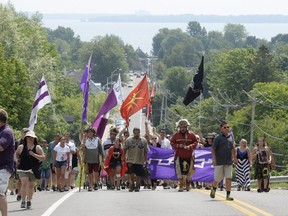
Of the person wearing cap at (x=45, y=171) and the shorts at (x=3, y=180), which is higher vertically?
the person wearing cap at (x=45, y=171)

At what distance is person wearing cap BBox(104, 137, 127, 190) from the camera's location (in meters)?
29.3

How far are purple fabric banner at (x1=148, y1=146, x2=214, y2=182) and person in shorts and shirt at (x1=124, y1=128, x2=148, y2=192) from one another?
2.90 m

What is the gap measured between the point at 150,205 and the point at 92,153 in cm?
723

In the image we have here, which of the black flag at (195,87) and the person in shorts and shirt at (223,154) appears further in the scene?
the black flag at (195,87)

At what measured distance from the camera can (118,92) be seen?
122 feet

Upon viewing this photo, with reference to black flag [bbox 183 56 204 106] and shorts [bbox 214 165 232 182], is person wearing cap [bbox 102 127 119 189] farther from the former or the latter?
shorts [bbox 214 165 232 182]

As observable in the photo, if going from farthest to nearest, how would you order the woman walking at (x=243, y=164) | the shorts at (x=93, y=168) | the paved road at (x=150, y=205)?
the woman walking at (x=243, y=164), the shorts at (x=93, y=168), the paved road at (x=150, y=205)

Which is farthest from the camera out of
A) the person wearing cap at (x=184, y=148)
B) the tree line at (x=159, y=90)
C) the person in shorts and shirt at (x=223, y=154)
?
the tree line at (x=159, y=90)

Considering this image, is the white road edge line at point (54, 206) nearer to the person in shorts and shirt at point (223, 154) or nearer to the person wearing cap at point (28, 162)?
the person wearing cap at point (28, 162)

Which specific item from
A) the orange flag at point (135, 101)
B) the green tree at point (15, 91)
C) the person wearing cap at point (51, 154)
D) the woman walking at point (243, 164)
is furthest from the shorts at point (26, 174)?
the green tree at point (15, 91)

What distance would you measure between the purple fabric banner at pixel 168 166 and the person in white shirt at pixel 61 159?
2.78m

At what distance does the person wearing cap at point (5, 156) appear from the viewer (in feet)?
56.0

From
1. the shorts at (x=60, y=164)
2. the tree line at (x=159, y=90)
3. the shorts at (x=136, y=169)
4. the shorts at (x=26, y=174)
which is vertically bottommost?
the shorts at (x=26, y=174)

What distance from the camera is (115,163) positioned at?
29.5 metres
